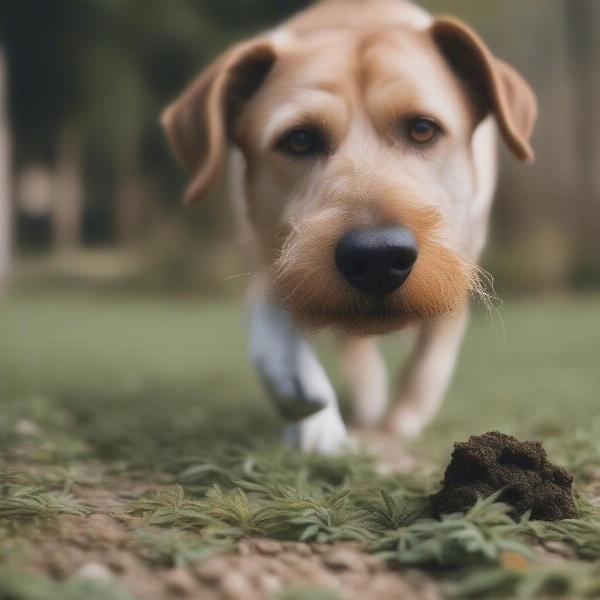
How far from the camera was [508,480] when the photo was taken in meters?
2.20

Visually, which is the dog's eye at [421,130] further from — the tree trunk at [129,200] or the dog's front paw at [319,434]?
the tree trunk at [129,200]

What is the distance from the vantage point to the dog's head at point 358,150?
257 cm

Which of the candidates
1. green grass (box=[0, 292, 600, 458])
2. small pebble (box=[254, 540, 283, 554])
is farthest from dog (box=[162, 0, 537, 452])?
small pebble (box=[254, 540, 283, 554])

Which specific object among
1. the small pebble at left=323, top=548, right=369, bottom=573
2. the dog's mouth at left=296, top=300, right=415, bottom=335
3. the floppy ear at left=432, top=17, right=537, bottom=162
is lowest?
Answer: the small pebble at left=323, top=548, right=369, bottom=573

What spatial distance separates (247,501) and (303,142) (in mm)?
1492

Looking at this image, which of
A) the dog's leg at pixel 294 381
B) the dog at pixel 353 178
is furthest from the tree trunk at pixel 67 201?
the dog's leg at pixel 294 381

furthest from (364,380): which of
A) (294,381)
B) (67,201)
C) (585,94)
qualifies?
(67,201)

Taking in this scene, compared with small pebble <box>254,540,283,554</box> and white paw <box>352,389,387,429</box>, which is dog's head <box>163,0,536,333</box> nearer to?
small pebble <box>254,540,283,554</box>

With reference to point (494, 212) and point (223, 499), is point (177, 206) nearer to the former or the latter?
point (494, 212)

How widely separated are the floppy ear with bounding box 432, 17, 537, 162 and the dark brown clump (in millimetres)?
1566

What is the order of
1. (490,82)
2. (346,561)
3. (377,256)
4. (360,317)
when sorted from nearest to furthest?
(346,561) → (377,256) → (360,317) → (490,82)

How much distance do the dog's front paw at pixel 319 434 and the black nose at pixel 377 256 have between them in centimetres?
85

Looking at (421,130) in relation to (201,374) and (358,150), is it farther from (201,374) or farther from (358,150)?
(201,374)

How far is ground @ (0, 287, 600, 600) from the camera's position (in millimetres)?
1737
